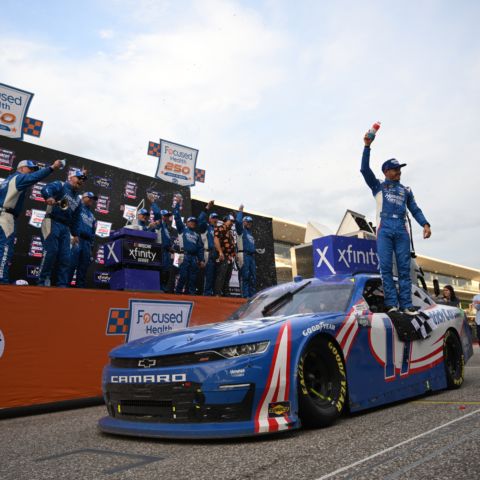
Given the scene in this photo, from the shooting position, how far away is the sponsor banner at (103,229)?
1041 centimetres

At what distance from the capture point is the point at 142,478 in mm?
2412

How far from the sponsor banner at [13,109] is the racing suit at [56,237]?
4753mm

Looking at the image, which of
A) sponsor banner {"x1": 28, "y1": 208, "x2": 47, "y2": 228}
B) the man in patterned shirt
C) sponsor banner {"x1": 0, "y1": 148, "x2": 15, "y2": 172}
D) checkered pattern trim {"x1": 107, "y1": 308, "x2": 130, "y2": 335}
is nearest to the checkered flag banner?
checkered pattern trim {"x1": 107, "y1": 308, "x2": 130, "y2": 335}

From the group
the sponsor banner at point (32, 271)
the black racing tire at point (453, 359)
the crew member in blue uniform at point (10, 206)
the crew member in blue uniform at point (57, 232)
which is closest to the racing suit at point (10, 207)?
the crew member in blue uniform at point (10, 206)

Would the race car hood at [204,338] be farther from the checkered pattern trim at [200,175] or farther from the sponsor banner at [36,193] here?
the checkered pattern trim at [200,175]

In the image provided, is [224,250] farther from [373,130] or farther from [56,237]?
[373,130]

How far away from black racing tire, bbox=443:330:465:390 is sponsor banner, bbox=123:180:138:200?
760 cm

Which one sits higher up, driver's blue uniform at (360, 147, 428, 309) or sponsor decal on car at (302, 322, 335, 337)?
driver's blue uniform at (360, 147, 428, 309)

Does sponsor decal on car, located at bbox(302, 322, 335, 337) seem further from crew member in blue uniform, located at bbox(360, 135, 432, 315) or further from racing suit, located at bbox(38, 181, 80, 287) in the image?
racing suit, located at bbox(38, 181, 80, 287)

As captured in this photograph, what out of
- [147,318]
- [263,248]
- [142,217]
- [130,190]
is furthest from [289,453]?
[263,248]

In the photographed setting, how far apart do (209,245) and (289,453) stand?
931 cm

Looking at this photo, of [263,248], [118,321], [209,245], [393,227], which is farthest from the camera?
[263,248]

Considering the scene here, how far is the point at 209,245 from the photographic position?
11.9m

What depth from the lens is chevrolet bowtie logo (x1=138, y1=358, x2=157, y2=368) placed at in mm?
3357
